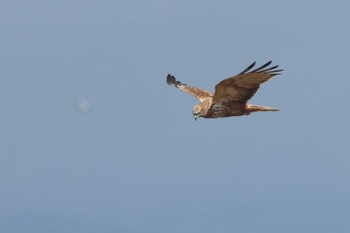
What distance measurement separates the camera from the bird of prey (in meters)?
31.0

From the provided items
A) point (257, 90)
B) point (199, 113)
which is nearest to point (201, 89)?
point (199, 113)

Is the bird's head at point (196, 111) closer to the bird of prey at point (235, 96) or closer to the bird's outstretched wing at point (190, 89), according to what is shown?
the bird of prey at point (235, 96)

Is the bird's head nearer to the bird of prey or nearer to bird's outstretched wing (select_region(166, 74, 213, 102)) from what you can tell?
the bird of prey

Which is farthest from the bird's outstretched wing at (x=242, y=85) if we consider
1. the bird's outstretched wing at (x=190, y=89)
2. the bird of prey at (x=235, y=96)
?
the bird's outstretched wing at (x=190, y=89)

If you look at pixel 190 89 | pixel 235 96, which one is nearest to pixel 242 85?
pixel 235 96

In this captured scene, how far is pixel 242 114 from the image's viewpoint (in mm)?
34250

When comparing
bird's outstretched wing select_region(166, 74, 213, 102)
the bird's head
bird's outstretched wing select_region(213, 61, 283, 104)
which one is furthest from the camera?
bird's outstretched wing select_region(166, 74, 213, 102)

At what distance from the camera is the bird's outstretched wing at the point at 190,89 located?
38031mm

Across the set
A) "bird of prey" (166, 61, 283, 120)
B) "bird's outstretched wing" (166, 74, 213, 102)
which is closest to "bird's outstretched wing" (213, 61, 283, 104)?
"bird of prey" (166, 61, 283, 120)

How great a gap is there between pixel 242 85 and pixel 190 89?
862cm

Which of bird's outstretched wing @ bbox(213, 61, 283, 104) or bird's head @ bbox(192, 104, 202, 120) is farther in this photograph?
bird's head @ bbox(192, 104, 202, 120)

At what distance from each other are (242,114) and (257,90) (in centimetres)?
239

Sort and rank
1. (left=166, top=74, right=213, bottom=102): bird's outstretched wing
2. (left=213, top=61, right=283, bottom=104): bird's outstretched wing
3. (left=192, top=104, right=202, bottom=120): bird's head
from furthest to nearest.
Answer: (left=166, top=74, right=213, bottom=102): bird's outstretched wing, (left=192, top=104, right=202, bottom=120): bird's head, (left=213, top=61, right=283, bottom=104): bird's outstretched wing

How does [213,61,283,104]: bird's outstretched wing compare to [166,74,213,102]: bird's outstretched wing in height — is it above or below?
below
